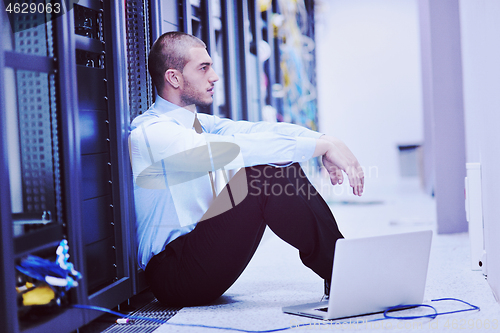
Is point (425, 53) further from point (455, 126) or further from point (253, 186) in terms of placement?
point (253, 186)

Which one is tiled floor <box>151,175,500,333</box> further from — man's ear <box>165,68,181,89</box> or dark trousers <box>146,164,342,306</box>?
man's ear <box>165,68,181,89</box>

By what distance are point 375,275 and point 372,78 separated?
18.7 feet

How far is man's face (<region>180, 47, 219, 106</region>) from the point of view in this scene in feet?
5.33

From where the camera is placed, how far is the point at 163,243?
60.3 inches

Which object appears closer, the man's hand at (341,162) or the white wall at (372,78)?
→ the man's hand at (341,162)

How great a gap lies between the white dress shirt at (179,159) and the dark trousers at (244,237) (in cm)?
5

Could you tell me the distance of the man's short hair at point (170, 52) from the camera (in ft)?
5.34

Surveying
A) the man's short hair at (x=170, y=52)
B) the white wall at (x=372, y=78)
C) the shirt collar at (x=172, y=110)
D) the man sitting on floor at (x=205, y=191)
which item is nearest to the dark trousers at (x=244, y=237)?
the man sitting on floor at (x=205, y=191)

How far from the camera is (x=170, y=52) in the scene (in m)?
1.63

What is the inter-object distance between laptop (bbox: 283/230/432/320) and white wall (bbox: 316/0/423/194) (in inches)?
209

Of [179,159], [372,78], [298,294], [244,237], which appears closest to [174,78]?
[179,159]

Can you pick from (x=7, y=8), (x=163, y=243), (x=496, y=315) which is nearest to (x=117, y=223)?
(x=163, y=243)

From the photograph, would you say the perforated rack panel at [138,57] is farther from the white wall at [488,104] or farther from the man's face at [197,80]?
the white wall at [488,104]

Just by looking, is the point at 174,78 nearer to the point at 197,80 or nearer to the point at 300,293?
the point at 197,80
